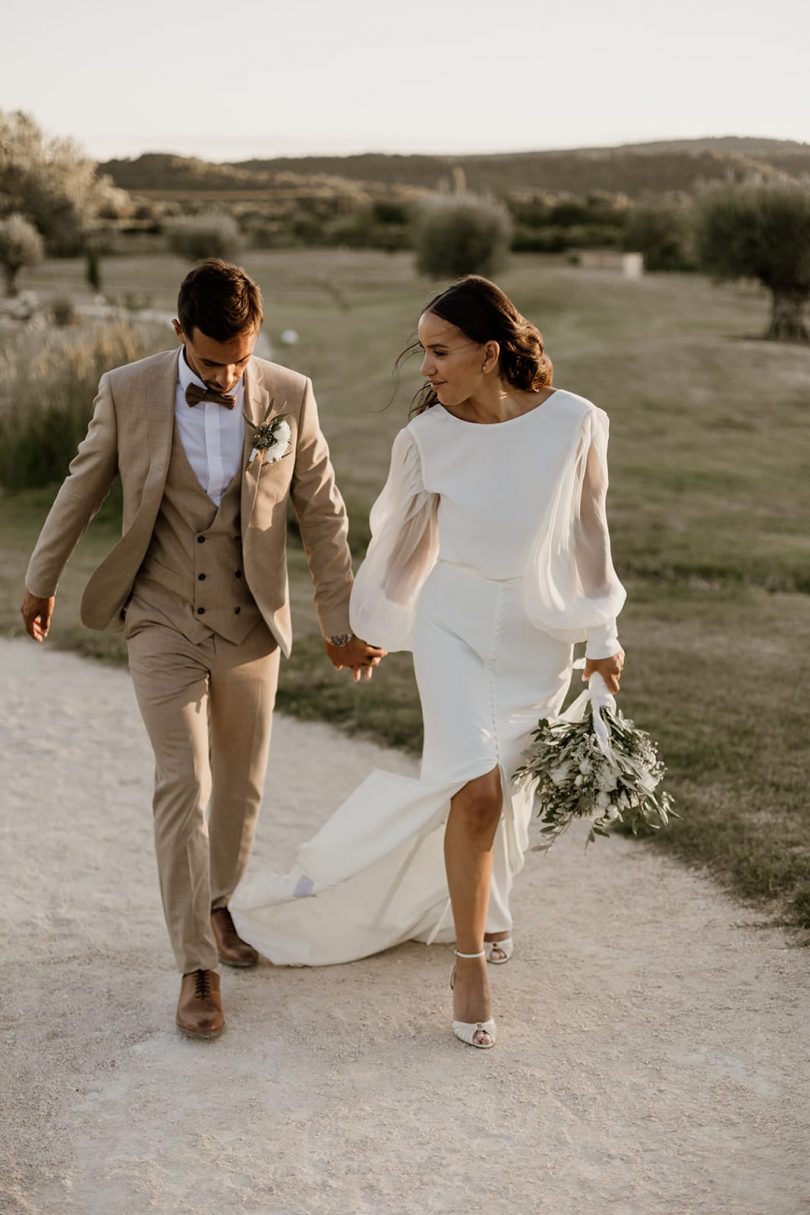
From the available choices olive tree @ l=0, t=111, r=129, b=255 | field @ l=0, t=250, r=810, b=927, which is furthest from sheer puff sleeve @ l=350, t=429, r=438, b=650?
olive tree @ l=0, t=111, r=129, b=255

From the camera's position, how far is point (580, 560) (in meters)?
4.58

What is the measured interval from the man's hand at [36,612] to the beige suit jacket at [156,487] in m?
0.05

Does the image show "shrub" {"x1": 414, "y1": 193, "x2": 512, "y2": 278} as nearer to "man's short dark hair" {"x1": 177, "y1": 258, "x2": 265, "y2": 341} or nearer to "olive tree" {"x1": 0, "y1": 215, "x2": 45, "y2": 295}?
"olive tree" {"x1": 0, "y1": 215, "x2": 45, "y2": 295}

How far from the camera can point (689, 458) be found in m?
17.3

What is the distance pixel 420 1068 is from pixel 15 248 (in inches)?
1541

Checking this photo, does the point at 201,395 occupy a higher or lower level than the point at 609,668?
higher

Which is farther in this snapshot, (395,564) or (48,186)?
(48,186)

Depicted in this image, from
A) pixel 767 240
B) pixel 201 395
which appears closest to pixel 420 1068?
pixel 201 395

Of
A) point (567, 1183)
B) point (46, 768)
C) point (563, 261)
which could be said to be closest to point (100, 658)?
point (46, 768)

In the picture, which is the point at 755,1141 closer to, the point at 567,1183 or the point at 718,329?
the point at 567,1183

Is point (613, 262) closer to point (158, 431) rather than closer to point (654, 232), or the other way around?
point (654, 232)

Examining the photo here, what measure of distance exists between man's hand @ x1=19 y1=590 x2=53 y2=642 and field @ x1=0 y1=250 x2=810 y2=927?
3.06 m

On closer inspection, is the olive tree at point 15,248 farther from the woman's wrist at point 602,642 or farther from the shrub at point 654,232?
the woman's wrist at point 602,642

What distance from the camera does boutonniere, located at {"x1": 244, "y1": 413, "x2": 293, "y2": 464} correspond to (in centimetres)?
445
